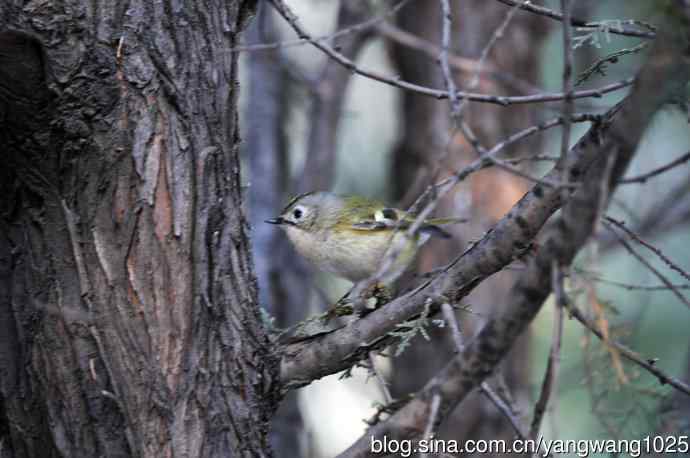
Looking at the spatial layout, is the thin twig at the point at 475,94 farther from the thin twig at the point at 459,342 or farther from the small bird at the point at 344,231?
the small bird at the point at 344,231

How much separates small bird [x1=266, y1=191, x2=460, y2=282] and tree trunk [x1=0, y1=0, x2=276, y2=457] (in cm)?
162

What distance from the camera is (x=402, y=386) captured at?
18.9 feet

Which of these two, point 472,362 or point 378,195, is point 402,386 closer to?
point 378,195

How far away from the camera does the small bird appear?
394cm

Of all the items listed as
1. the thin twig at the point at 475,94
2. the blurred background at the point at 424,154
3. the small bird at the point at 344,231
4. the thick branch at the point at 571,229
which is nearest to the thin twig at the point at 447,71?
the thin twig at the point at 475,94

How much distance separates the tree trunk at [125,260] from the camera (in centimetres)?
220

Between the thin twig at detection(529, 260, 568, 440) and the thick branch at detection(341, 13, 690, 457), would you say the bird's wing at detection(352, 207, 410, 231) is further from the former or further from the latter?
the thin twig at detection(529, 260, 568, 440)

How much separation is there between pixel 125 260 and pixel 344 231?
74.0 inches

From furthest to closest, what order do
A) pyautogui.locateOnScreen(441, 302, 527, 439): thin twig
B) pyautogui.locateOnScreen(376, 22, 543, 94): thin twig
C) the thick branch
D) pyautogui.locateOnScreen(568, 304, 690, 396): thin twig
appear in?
1. pyautogui.locateOnScreen(376, 22, 543, 94): thin twig
2. pyautogui.locateOnScreen(441, 302, 527, 439): thin twig
3. pyautogui.locateOnScreen(568, 304, 690, 396): thin twig
4. the thick branch

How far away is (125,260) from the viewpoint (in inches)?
88.2

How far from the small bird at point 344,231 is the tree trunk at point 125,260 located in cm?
162

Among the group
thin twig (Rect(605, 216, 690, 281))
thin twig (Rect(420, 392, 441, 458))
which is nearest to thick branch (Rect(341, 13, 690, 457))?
thin twig (Rect(420, 392, 441, 458))

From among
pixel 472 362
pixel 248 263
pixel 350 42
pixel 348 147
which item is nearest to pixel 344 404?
pixel 348 147

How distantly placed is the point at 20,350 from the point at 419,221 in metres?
1.30
